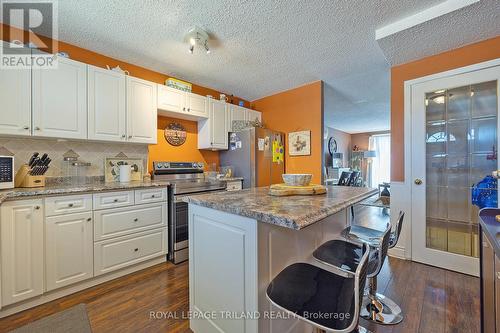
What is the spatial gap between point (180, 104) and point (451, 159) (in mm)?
3361

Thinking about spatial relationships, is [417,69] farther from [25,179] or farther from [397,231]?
[25,179]

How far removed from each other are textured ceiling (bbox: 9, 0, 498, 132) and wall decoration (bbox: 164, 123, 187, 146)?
75 centimetres

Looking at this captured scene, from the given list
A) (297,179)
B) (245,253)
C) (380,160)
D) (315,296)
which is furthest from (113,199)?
(380,160)

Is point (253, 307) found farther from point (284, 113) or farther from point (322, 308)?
point (284, 113)

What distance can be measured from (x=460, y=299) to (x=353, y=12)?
2.57 m

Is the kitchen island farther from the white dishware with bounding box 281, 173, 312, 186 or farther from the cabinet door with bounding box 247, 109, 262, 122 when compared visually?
the cabinet door with bounding box 247, 109, 262, 122

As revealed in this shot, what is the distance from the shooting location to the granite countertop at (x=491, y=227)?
0.78m

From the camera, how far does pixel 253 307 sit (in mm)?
991

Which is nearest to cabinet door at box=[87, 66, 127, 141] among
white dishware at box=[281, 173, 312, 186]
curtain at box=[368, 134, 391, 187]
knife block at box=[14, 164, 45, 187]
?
knife block at box=[14, 164, 45, 187]

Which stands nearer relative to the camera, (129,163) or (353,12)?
(353,12)

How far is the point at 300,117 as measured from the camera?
11.8 feet

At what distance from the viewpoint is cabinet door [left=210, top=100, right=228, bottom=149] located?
3361 millimetres

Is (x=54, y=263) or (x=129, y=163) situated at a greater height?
(x=129, y=163)

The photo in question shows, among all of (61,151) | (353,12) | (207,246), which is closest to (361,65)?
(353,12)
